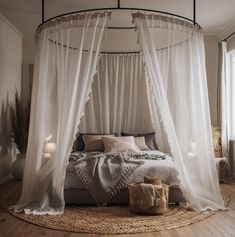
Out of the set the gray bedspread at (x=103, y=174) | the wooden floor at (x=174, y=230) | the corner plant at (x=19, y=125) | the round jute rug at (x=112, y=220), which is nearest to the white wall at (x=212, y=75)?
the gray bedspread at (x=103, y=174)

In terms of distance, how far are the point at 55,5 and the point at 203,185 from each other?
3.36 m

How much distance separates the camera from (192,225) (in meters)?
3.56

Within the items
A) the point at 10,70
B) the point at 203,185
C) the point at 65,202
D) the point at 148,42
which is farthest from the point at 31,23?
the point at 203,185

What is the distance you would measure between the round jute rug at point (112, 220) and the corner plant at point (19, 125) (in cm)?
218

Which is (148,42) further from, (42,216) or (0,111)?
(0,111)

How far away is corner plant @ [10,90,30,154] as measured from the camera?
6.26 metres

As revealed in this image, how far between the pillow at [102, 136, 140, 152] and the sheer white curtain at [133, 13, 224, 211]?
5.33 ft

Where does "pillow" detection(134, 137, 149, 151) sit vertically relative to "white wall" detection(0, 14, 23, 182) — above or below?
below

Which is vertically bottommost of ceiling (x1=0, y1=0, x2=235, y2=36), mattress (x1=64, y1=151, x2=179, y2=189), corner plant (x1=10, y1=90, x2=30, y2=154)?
mattress (x1=64, y1=151, x2=179, y2=189)

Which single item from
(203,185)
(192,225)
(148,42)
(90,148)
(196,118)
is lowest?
(192,225)

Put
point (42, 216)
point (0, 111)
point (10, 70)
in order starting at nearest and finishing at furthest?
point (42, 216)
point (0, 111)
point (10, 70)

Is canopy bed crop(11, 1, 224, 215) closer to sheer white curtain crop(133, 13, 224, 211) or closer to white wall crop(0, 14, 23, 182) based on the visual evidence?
sheer white curtain crop(133, 13, 224, 211)

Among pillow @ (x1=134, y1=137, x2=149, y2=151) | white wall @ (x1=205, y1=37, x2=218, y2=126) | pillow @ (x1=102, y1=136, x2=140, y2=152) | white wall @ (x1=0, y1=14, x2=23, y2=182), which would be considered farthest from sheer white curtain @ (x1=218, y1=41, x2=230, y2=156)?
white wall @ (x1=0, y1=14, x2=23, y2=182)

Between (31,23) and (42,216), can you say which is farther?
(31,23)
